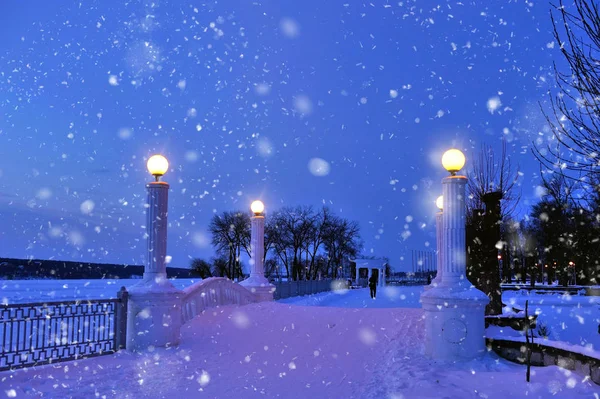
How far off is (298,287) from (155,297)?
2369cm

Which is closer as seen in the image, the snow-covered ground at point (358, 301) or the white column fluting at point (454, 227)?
the white column fluting at point (454, 227)

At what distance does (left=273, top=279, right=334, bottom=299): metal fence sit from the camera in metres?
29.5

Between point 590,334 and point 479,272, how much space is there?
295 cm

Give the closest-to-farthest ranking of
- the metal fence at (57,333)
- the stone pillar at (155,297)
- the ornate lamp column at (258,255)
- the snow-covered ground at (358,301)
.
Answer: the metal fence at (57,333)
the stone pillar at (155,297)
the ornate lamp column at (258,255)
the snow-covered ground at (358,301)

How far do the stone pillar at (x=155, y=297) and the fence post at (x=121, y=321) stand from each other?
0.29 ft

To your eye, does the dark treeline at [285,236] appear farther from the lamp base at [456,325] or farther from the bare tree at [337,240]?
the lamp base at [456,325]

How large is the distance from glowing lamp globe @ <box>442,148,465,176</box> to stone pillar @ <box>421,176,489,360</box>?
22 centimetres

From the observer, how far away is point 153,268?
10.9 meters

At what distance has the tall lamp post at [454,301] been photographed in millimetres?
9047

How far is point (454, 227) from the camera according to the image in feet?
32.2

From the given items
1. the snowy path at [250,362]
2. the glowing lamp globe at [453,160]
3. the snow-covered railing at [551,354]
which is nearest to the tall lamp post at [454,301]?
the glowing lamp globe at [453,160]

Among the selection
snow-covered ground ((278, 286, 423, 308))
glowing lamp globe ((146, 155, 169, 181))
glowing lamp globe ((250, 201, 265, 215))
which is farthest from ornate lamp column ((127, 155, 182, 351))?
snow-covered ground ((278, 286, 423, 308))

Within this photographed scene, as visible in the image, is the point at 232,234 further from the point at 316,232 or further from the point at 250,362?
the point at 250,362

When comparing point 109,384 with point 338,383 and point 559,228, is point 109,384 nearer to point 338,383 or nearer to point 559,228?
point 338,383
